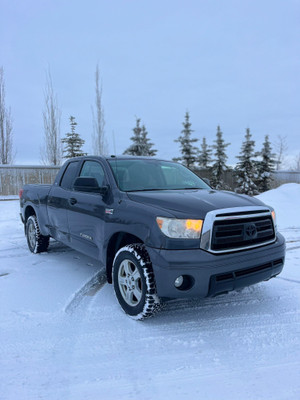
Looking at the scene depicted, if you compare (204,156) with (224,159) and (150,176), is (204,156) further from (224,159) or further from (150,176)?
(150,176)

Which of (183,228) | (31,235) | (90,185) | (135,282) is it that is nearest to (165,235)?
(183,228)

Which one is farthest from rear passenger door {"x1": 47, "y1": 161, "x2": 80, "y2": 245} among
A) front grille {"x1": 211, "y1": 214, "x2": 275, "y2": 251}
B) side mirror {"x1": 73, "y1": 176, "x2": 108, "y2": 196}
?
front grille {"x1": 211, "y1": 214, "x2": 275, "y2": 251}

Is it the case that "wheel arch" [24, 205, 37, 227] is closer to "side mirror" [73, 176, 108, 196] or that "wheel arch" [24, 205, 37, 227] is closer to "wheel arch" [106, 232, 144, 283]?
"side mirror" [73, 176, 108, 196]

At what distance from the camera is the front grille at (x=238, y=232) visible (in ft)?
9.22

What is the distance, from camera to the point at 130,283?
315cm

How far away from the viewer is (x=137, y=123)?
77.7ft

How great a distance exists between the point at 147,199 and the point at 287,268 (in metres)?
2.93

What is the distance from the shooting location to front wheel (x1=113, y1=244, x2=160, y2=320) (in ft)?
9.41

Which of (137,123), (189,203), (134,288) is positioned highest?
(137,123)

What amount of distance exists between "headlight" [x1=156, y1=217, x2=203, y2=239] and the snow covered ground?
970 millimetres

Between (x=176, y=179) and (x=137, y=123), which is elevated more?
(x=137, y=123)

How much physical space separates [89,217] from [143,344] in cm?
181

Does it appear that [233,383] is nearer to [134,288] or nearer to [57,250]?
[134,288]

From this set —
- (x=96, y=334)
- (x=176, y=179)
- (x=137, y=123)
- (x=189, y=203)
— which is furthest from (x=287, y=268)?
(x=137, y=123)
